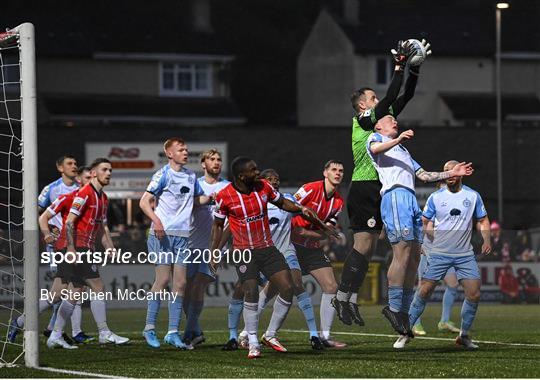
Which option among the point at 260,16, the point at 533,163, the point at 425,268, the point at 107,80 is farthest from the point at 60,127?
the point at 425,268

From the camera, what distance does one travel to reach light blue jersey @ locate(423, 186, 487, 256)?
16734mm

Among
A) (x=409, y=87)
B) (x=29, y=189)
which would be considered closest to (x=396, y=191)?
(x=409, y=87)

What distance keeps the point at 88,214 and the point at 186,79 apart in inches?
2179

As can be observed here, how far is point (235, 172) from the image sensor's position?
48.9 feet

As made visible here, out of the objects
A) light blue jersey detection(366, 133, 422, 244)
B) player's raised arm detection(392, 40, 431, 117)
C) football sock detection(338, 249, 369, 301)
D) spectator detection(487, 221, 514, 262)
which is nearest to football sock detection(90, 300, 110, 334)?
football sock detection(338, 249, 369, 301)

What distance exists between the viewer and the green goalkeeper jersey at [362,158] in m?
15.5

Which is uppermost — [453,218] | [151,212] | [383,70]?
[383,70]

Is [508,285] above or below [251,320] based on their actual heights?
below

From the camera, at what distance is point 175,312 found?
53.8 feet

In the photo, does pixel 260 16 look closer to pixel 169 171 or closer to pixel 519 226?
pixel 519 226

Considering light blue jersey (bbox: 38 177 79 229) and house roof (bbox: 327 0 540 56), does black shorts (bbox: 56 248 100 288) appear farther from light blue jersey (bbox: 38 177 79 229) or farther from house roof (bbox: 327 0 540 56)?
house roof (bbox: 327 0 540 56)

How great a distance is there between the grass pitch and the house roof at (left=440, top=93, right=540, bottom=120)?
161ft

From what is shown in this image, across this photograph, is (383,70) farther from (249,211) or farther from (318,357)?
(318,357)

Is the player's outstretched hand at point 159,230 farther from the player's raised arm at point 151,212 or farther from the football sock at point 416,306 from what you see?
the football sock at point 416,306
